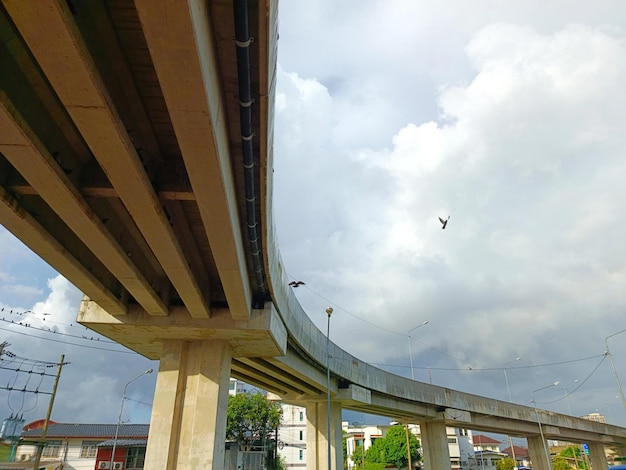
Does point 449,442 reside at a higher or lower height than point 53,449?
higher

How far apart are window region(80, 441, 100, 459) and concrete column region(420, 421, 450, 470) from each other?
3590cm

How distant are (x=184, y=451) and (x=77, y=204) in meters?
11.6

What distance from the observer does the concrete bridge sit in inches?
236

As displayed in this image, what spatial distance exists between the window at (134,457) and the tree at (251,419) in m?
9.57

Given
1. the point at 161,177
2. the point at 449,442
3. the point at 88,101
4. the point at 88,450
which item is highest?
the point at 161,177

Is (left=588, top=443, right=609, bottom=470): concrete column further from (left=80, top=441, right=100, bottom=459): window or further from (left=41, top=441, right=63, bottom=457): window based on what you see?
(left=41, top=441, right=63, bottom=457): window

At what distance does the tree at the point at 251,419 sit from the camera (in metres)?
52.4

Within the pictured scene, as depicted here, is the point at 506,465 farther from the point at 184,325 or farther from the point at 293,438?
the point at 184,325

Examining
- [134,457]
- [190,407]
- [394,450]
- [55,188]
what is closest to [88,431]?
[134,457]

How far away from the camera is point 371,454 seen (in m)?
70.4

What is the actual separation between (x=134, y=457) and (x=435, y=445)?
32253 mm

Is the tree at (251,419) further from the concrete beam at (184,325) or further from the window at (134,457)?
the concrete beam at (184,325)

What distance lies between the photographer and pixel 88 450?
49844 millimetres

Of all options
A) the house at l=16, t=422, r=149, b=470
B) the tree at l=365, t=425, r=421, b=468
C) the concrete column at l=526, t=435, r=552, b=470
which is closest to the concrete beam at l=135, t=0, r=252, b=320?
the house at l=16, t=422, r=149, b=470
